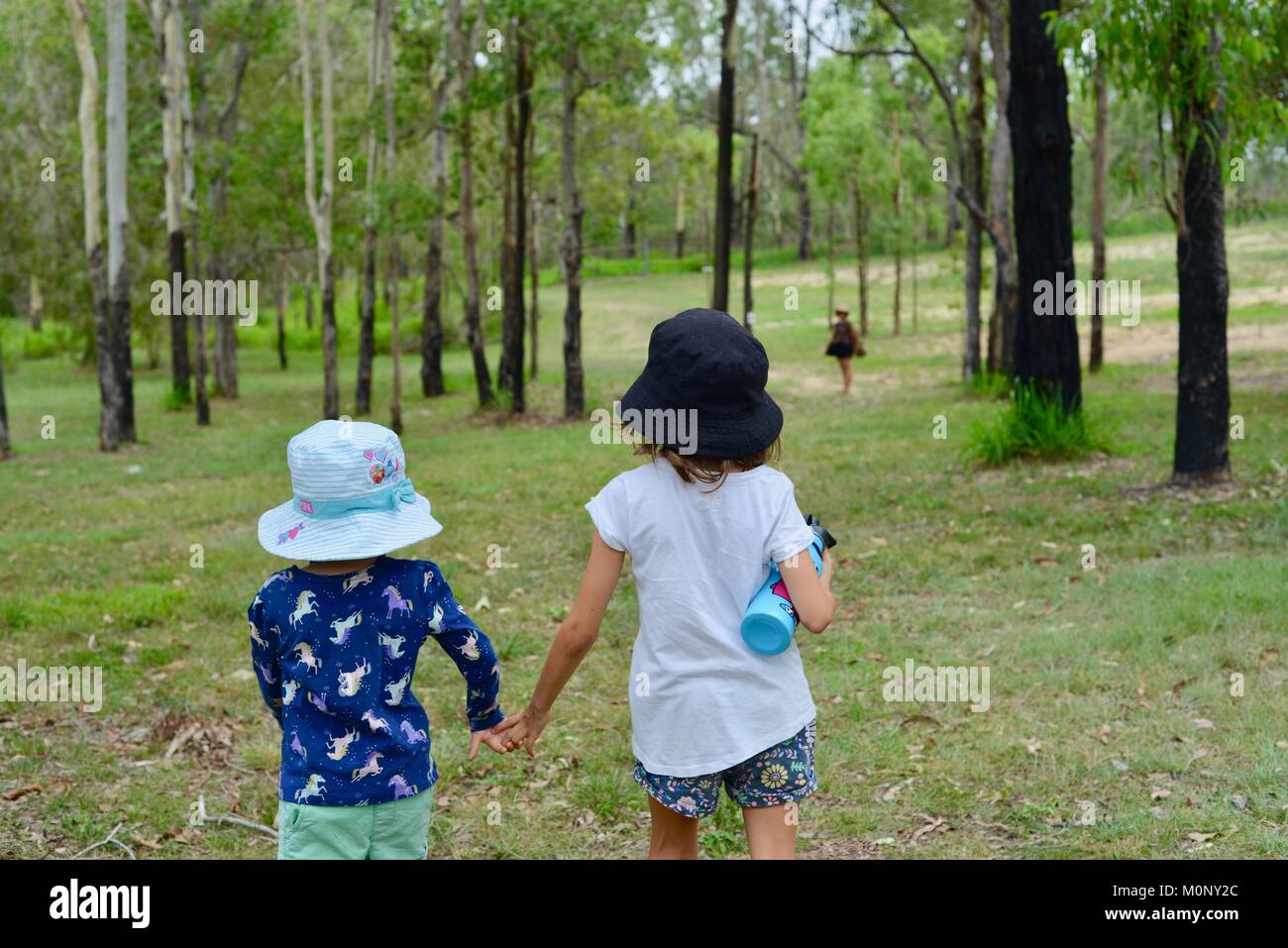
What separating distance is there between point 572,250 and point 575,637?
18.9 metres

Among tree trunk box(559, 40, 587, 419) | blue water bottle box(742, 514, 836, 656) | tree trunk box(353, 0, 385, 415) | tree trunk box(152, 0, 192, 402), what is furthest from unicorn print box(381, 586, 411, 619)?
tree trunk box(152, 0, 192, 402)

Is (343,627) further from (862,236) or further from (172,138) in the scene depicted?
(862,236)

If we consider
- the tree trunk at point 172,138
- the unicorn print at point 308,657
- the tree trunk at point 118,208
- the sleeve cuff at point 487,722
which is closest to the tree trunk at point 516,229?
the tree trunk at point 172,138

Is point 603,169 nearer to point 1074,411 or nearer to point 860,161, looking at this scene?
point 860,161

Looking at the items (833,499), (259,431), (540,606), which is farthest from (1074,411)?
(259,431)

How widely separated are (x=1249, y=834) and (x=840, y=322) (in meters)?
19.8

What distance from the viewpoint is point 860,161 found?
34.2 meters

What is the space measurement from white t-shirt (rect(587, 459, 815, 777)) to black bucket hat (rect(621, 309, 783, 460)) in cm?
10

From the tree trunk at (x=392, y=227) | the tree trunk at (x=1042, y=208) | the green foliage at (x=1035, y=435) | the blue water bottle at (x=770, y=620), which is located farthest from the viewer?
the tree trunk at (x=392, y=227)

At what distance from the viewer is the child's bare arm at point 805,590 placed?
3.22 m

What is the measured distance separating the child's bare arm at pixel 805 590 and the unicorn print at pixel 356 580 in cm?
101

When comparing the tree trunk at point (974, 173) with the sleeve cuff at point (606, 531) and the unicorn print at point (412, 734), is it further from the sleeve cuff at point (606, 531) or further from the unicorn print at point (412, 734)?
the unicorn print at point (412, 734)

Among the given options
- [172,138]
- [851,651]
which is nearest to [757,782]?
[851,651]

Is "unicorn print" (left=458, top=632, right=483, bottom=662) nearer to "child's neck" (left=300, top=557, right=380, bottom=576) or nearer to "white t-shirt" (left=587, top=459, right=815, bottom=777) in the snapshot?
"child's neck" (left=300, top=557, right=380, bottom=576)
